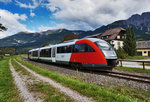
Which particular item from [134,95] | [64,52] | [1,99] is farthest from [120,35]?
[1,99]

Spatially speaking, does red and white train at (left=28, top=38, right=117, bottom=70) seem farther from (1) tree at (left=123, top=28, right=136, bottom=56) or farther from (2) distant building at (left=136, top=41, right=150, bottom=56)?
(2) distant building at (left=136, top=41, right=150, bottom=56)

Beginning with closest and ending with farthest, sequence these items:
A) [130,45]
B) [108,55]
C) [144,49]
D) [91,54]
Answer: [108,55]
[91,54]
[130,45]
[144,49]

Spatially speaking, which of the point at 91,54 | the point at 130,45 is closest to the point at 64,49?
→ the point at 91,54

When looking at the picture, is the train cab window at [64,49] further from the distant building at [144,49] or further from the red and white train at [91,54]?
the distant building at [144,49]

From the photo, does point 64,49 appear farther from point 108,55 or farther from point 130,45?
point 130,45

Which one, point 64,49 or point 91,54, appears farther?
point 64,49

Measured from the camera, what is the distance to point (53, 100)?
384 cm

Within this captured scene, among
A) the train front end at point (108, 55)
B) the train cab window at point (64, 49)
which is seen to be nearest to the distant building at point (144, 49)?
the train front end at point (108, 55)

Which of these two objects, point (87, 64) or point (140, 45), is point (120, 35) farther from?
point (87, 64)

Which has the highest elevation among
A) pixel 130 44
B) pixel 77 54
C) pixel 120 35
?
pixel 120 35

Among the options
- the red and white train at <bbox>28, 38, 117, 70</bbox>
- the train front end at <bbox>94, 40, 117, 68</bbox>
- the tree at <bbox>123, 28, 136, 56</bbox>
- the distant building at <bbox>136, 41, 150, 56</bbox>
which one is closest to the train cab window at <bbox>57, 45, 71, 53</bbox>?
the red and white train at <bbox>28, 38, 117, 70</bbox>

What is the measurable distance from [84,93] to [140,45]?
48.8 metres

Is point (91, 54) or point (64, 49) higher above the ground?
point (64, 49)

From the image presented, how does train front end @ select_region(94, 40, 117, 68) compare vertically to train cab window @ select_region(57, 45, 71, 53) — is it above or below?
below
